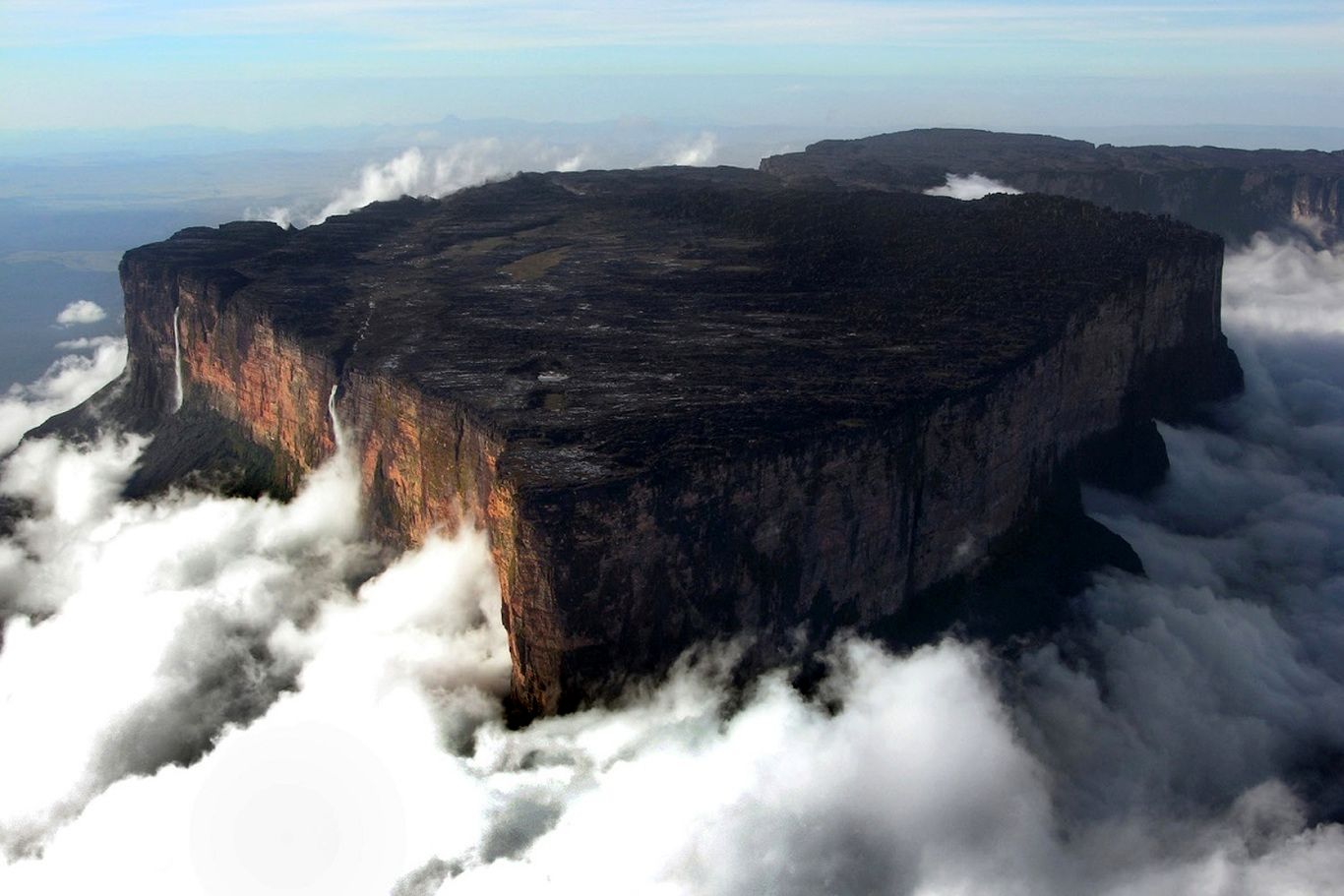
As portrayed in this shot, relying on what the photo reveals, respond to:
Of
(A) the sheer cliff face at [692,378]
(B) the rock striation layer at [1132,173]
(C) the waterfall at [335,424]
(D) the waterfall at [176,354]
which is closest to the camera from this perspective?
(A) the sheer cliff face at [692,378]

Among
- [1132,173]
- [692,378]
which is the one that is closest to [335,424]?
[692,378]

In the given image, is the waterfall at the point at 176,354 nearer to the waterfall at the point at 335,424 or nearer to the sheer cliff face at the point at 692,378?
the sheer cliff face at the point at 692,378

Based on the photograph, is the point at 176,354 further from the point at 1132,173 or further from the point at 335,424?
the point at 1132,173

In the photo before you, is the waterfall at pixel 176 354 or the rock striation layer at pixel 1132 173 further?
the rock striation layer at pixel 1132 173

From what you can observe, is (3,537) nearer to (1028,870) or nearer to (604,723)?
(604,723)

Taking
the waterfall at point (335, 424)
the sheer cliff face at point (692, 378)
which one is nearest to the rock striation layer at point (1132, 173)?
the sheer cliff face at point (692, 378)

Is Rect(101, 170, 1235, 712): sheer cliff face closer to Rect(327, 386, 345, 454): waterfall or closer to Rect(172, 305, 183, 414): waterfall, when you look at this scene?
Rect(172, 305, 183, 414): waterfall

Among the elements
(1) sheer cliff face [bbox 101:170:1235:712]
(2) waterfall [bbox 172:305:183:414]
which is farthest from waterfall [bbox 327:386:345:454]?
(2) waterfall [bbox 172:305:183:414]

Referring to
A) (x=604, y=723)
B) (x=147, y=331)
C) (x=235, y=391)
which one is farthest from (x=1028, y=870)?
(x=147, y=331)
